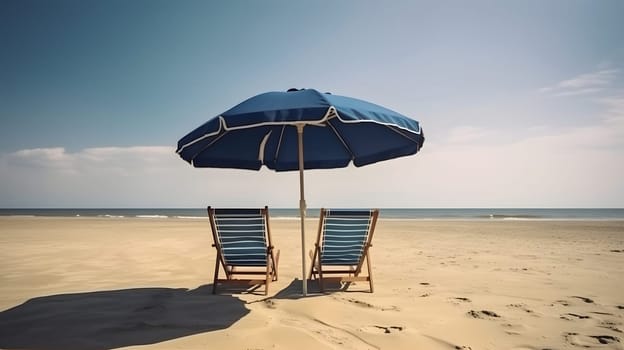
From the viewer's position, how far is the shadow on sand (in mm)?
2879

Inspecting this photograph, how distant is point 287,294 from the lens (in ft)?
14.5

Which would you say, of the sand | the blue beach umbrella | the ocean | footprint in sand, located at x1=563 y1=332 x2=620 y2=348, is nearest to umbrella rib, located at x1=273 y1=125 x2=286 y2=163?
the blue beach umbrella

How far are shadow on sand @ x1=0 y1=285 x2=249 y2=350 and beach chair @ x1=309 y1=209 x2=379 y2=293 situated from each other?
1178mm

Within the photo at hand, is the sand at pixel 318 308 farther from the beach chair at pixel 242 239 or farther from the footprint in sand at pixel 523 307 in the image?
the beach chair at pixel 242 239

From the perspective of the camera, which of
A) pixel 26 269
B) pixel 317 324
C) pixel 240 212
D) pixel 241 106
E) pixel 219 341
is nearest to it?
pixel 219 341

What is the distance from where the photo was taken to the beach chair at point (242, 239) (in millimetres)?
4238

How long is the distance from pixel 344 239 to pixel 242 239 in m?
1.23

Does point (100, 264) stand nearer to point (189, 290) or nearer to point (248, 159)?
point (189, 290)

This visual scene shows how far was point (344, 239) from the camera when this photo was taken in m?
4.61

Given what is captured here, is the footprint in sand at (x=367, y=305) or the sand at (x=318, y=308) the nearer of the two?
the sand at (x=318, y=308)

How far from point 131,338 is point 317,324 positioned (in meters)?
1.49

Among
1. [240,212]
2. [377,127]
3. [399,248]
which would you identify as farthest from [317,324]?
[399,248]

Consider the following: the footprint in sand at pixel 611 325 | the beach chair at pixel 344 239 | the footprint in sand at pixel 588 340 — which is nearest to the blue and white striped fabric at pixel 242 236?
the beach chair at pixel 344 239

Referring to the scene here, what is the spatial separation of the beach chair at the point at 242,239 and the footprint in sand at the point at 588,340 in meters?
2.85
